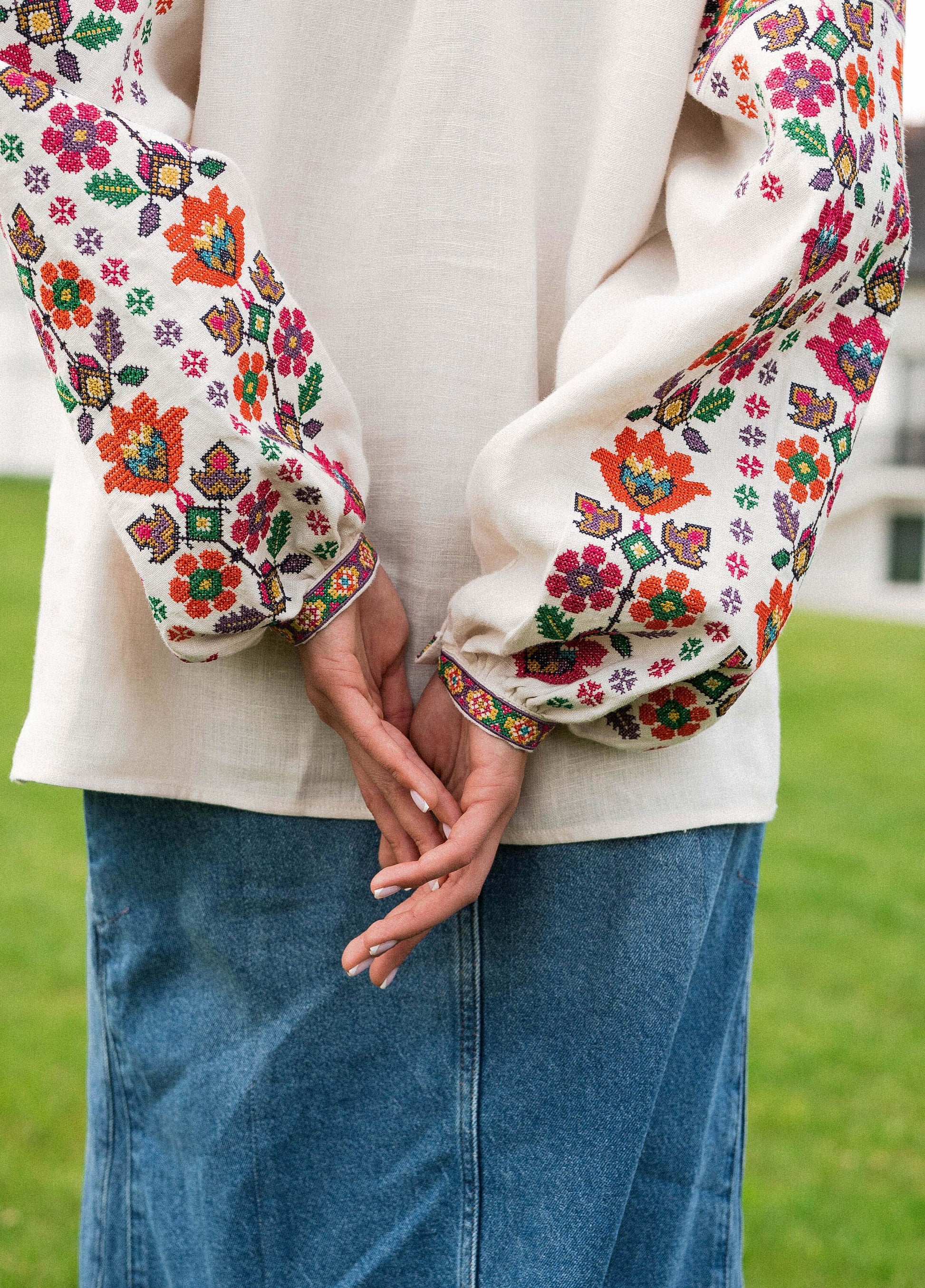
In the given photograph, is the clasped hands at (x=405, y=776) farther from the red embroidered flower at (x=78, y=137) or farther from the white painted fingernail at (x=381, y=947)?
the red embroidered flower at (x=78, y=137)

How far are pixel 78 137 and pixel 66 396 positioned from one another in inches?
6.2

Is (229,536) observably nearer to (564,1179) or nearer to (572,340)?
(572,340)

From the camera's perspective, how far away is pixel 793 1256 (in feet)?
7.59

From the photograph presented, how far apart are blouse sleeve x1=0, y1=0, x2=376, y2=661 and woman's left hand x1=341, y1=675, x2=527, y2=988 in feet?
0.52

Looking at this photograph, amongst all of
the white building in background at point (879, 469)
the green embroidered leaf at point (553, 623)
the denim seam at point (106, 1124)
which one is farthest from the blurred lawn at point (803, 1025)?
the white building in background at point (879, 469)

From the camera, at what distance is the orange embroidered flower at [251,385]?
77 centimetres

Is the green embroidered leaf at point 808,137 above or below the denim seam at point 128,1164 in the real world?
above

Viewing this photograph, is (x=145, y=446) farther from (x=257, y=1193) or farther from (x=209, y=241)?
(x=257, y=1193)

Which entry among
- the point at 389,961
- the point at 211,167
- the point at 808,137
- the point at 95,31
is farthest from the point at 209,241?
the point at 389,961

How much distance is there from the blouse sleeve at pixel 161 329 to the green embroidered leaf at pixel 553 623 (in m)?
0.15

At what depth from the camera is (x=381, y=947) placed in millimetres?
822

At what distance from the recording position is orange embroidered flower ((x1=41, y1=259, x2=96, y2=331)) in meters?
0.76

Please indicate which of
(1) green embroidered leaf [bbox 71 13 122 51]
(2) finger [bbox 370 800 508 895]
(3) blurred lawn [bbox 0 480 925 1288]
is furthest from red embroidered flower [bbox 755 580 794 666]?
(3) blurred lawn [bbox 0 480 925 1288]

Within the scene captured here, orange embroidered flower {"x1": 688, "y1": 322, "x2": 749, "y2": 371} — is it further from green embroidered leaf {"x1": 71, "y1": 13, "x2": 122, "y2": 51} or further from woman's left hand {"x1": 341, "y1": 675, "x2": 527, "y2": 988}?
green embroidered leaf {"x1": 71, "y1": 13, "x2": 122, "y2": 51}
